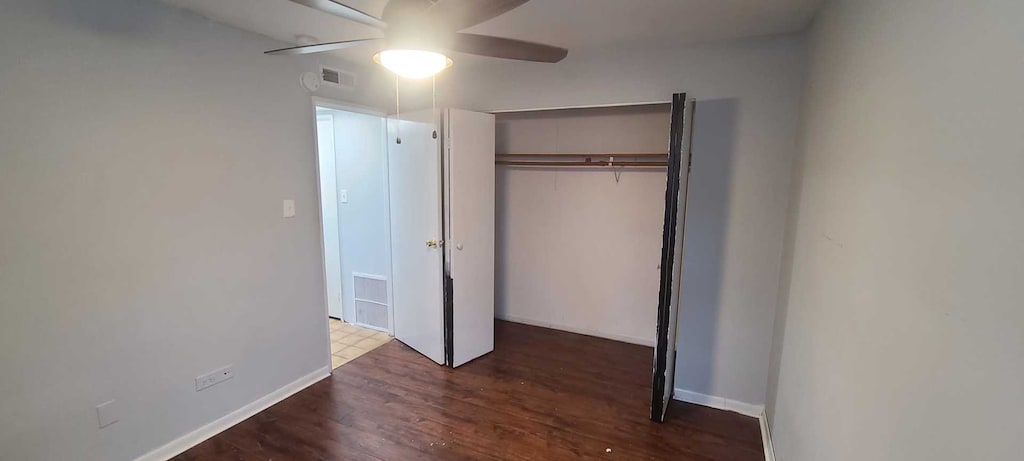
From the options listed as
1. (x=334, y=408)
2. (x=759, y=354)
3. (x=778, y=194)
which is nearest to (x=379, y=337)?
(x=334, y=408)

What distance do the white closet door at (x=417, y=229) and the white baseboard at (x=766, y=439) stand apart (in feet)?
7.29

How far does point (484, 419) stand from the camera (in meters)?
2.57

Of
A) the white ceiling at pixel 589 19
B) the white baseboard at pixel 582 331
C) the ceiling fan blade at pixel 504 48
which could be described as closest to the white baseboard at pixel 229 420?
the white baseboard at pixel 582 331

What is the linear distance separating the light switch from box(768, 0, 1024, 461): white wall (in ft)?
10.0

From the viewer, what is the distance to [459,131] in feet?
9.75

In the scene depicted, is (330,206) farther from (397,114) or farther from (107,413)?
(107,413)

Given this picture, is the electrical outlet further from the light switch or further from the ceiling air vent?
the ceiling air vent

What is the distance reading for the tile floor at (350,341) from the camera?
3417mm

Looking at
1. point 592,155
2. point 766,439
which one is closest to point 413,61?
point 592,155

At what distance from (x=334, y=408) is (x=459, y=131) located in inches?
81.9

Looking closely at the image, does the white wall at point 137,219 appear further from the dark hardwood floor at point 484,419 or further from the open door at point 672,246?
the open door at point 672,246

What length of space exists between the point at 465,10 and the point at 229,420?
271 centimetres

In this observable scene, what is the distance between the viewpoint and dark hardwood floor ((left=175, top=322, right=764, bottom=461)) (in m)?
2.28

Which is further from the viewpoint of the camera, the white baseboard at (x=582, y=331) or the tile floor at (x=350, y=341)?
the white baseboard at (x=582, y=331)
